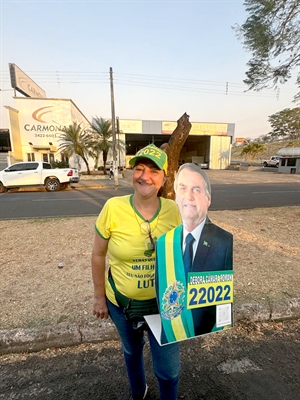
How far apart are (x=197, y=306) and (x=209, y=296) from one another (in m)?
0.08

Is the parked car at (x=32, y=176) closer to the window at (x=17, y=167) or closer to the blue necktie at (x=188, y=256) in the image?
the window at (x=17, y=167)

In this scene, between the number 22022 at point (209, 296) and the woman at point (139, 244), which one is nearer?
the number 22022 at point (209, 296)

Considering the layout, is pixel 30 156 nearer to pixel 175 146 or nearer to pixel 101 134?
pixel 101 134

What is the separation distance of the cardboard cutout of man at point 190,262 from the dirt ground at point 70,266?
5.03ft

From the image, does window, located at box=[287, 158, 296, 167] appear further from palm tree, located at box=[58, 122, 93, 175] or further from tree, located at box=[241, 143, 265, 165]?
palm tree, located at box=[58, 122, 93, 175]

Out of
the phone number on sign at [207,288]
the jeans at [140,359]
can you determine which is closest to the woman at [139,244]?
the jeans at [140,359]

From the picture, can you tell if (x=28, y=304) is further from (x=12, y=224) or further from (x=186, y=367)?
(x=12, y=224)

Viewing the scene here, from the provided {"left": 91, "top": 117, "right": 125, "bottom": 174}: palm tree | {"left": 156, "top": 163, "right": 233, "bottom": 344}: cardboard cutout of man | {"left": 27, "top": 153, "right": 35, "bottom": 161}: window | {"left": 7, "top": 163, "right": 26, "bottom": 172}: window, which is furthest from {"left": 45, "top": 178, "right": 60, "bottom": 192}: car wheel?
{"left": 156, "top": 163, "right": 233, "bottom": 344}: cardboard cutout of man

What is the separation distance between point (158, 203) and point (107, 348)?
5.29 ft

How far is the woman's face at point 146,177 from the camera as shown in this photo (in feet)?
4.10

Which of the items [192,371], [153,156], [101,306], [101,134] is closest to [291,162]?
[101,134]

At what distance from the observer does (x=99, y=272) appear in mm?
1438

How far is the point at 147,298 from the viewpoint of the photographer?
134cm

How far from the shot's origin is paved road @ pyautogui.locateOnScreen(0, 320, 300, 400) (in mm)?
1651
